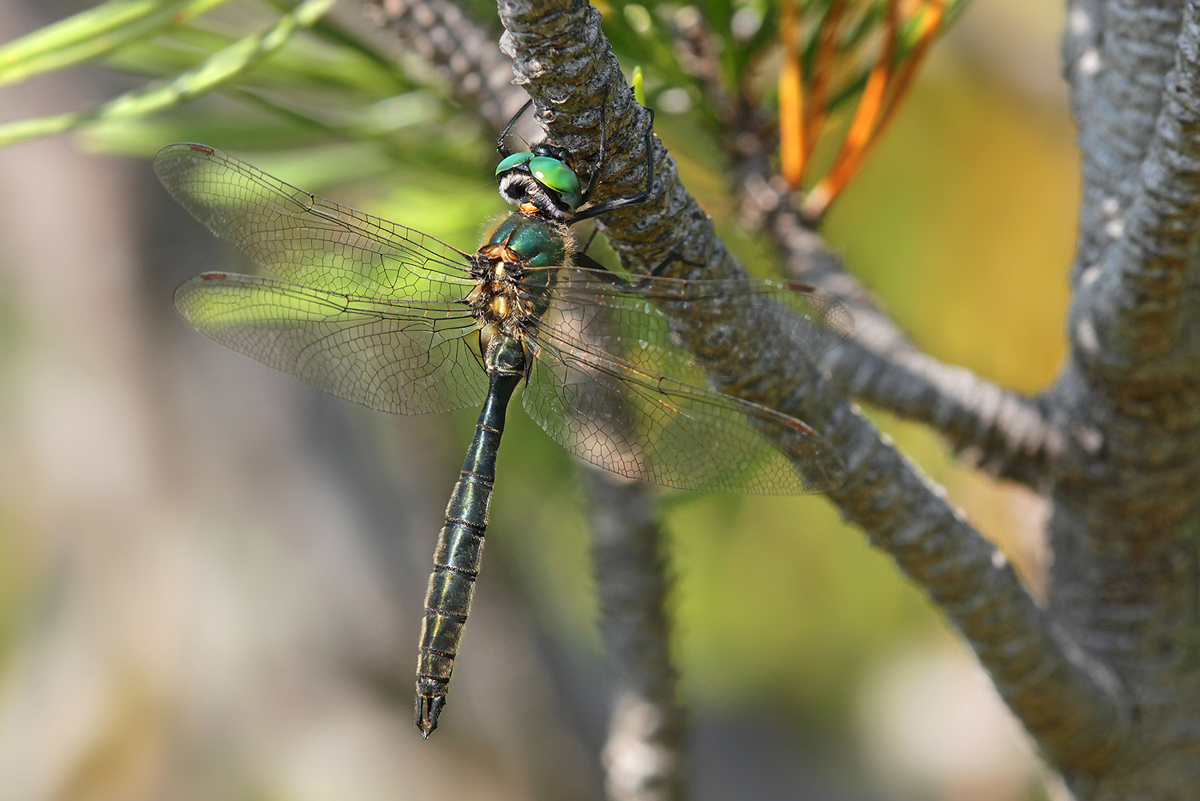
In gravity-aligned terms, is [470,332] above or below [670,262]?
below

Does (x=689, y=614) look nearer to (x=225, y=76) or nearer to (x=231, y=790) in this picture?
(x=231, y=790)

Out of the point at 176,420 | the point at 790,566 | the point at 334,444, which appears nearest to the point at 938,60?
the point at 790,566

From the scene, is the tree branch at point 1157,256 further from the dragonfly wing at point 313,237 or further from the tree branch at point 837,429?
the dragonfly wing at point 313,237

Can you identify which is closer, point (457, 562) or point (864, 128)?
point (864, 128)

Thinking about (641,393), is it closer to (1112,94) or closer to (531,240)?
(531,240)

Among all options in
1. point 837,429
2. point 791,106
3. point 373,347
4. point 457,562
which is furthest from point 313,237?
point 837,429
